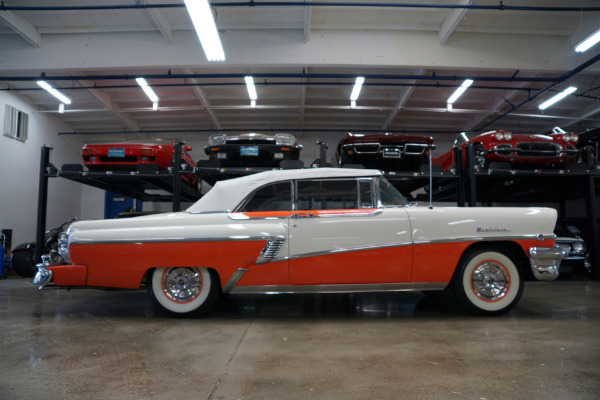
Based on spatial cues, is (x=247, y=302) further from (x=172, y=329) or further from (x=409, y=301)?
(x=409, y=301)

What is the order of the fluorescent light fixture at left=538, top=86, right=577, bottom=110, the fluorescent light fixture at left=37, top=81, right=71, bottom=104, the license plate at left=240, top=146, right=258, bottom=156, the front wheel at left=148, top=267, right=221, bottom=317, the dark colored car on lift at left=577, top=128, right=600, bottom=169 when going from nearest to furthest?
the front wheel at left=148, top=267, right=221, bottom=317, the license plate at left=240, top=146, right=258, bottom=156, the dark colored car on lift at left=577, top=128, right=600, bottom=169, the fluorescent light fixture at left=37, top=81, right=71, bottom=104, the fluorescent light fixture at left=538, top=86, right=577, bottom=110

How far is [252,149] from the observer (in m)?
6.45

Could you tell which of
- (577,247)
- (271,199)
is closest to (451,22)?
(577,247)

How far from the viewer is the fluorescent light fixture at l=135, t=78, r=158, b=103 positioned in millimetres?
8977

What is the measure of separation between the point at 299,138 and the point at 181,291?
36.2ft

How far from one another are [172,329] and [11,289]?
15.8 feet

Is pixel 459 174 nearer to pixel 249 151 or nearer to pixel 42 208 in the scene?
pixel 249 151

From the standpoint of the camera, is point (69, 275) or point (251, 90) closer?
point (69, 275)

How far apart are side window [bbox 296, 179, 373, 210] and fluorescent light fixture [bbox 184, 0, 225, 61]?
3.17 metres

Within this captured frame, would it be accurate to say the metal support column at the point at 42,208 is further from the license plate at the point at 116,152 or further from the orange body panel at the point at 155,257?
the orange body panel at the point at 155,257

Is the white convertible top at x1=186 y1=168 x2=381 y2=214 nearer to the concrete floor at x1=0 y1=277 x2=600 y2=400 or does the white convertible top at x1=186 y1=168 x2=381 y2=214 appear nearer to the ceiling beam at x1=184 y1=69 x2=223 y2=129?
the concrete floor at x1=0 y1=277 x2=600 y2=400

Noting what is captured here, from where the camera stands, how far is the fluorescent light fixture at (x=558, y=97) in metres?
9.43

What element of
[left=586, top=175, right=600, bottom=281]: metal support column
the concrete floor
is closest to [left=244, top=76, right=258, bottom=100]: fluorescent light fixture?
the concrete floor

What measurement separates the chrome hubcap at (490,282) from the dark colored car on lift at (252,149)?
3.81 m
